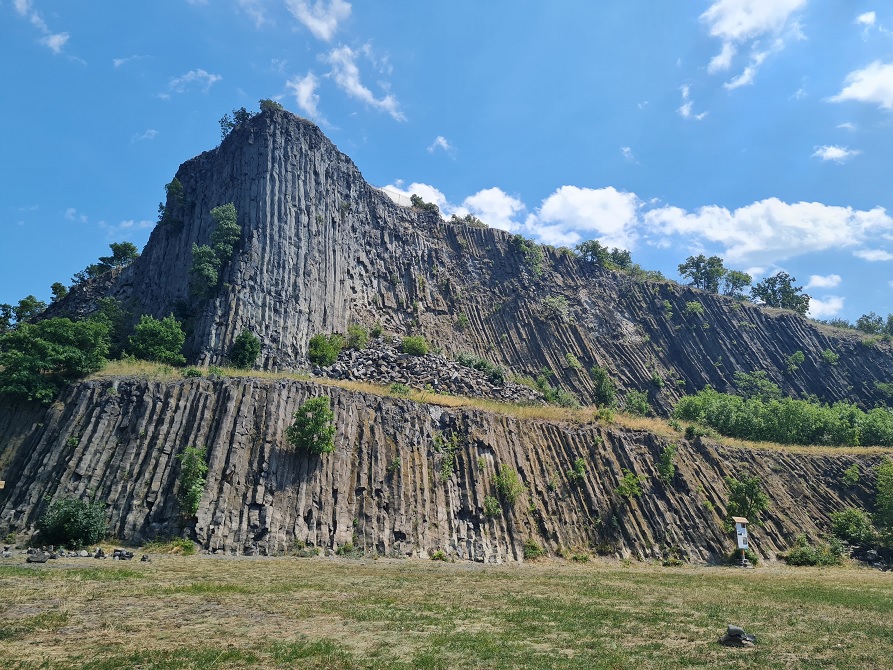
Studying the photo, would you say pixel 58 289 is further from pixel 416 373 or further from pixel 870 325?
pixel 870 325

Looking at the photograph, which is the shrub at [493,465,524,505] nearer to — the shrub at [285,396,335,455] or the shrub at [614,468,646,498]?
the shrub at [614,468,646,498]

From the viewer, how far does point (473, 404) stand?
3897 cm

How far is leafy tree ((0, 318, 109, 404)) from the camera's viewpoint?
96.8ft

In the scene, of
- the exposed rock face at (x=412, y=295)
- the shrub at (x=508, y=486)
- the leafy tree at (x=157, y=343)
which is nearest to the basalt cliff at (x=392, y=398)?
the exposed rock face at (x=412, y=295)

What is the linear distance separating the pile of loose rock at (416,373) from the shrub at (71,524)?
1860 cm

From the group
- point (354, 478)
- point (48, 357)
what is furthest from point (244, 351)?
point (354, 478)

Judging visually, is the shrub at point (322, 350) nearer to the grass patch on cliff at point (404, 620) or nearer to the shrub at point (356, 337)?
the shrub at point (356, 337)

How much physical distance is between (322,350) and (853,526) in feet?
132

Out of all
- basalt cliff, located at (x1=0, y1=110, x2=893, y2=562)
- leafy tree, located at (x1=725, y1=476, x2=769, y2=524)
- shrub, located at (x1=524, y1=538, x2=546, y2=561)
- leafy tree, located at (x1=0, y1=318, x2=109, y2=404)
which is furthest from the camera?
leafy tree, located at (x1=725, y1=476, x2=769, y2=524)

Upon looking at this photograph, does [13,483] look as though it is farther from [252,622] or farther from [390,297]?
[390,297]

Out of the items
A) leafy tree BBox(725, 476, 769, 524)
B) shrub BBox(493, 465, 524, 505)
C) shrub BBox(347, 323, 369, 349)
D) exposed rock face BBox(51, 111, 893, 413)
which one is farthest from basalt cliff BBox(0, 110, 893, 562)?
shrub BBox(347, 323, 369, 349)

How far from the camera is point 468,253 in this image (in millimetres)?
67062

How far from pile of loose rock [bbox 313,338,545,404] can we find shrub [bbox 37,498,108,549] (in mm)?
18603

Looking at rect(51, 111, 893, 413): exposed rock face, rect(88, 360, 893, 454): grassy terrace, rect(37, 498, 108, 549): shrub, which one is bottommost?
rect(37, 498, 108, 549): shrub
